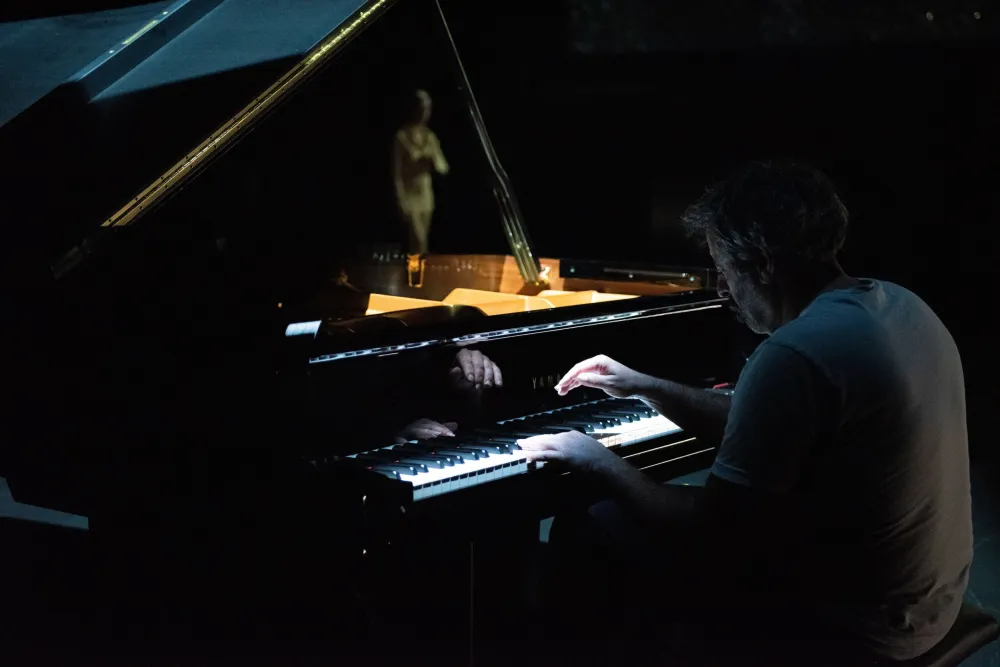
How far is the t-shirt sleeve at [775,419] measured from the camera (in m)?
1.46

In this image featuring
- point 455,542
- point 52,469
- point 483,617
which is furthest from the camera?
point 483,617

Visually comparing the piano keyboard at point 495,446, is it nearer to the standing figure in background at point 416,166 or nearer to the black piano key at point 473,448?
the black piano key at point 473,448

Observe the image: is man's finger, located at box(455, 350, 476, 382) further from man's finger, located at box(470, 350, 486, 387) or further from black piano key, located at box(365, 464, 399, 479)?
black piano key, located at box(365, 464, 399, 479)

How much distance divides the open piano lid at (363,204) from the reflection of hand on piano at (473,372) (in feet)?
0.25

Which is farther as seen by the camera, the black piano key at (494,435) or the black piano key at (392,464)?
the black piano key at (494,435)

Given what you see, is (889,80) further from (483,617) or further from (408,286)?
(483,617)

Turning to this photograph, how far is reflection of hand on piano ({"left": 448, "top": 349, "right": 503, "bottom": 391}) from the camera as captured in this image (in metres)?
2.31

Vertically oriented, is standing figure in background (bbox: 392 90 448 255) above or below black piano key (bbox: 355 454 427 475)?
above

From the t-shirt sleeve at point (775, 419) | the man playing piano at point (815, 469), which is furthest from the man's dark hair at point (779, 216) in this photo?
the t-shirt sleeve at point (775, 419)

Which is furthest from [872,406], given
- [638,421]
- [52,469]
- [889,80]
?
[889,80]

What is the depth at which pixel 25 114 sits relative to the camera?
2516 mm

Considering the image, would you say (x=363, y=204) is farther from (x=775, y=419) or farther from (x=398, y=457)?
(x=775, y=419)

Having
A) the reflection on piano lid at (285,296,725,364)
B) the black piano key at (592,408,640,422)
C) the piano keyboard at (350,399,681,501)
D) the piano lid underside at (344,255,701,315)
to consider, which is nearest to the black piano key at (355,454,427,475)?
the piano keyboard at (350,399,681,501)

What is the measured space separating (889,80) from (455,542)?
3695 mm
